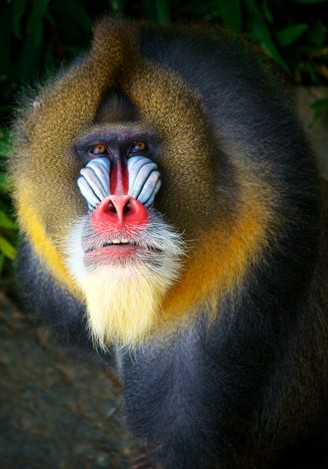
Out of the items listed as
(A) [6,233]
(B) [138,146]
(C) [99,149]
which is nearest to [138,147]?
(B) [138,146]

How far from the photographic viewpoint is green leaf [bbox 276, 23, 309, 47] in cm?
560

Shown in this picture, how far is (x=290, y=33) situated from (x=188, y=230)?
2770 mm

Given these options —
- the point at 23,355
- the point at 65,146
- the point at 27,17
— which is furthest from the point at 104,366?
the point at 27,17

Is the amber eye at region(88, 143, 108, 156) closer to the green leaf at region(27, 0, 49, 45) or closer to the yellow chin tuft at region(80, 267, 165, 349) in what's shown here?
the yellow chin tuft at region(80, 267, 165, 349)

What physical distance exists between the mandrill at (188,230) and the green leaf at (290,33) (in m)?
1.81

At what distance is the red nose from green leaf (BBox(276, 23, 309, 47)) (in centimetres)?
299

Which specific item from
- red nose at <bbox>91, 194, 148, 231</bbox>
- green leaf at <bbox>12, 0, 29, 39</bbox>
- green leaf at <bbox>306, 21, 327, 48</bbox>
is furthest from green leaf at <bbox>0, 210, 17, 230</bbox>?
green leaf at <bbox>306, 21, 327, 48</bbox>

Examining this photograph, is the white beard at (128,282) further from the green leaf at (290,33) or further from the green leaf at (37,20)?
the green leaf at (290,33)

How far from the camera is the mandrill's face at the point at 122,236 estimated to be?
2.98 m

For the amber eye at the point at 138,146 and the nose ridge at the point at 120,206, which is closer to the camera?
the nose ridge at the point at 120,206

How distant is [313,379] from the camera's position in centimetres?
393

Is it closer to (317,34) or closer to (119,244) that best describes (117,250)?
(119,244)

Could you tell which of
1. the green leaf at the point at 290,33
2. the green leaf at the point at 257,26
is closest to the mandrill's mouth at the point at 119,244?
the green leaf at the point at 257,26

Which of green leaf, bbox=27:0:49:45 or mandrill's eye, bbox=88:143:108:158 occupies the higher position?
green leaf, bbox=27:0:49:45
